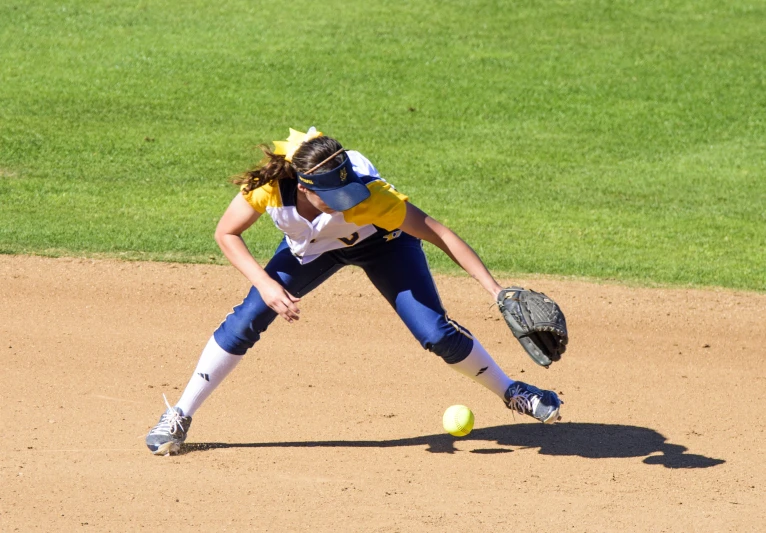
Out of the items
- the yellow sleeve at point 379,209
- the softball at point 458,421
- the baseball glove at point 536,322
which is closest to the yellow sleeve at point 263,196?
the yellow sleeve at point 379,209

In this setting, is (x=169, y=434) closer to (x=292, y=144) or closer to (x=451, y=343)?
(x=451, y=343)

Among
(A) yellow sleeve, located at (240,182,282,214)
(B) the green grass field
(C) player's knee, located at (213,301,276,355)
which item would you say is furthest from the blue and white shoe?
(B) the green grass field

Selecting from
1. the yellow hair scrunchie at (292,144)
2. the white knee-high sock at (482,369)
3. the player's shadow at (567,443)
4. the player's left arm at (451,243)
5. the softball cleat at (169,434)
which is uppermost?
the yellow hair scrunchie at (292,144)

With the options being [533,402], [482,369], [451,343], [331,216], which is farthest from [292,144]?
[533,402]

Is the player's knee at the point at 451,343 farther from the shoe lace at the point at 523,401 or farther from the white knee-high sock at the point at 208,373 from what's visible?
the white knee-high sock at the point at 208,373

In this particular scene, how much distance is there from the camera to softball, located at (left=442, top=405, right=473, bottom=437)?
18.6ft

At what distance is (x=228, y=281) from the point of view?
8.40 m

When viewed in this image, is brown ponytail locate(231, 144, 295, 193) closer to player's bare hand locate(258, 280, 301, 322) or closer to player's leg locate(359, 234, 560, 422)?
player's bare hand locate(258, 280, 301, 322)

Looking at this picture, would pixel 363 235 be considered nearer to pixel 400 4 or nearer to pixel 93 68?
pixel 93 68

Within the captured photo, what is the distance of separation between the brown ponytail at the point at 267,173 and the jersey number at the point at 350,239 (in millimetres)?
458

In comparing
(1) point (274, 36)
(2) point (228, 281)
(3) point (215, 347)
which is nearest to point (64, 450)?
(3) point (215, 347)

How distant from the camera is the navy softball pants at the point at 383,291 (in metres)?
5.21

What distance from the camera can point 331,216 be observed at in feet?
16.6

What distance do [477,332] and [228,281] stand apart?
6.90ft
